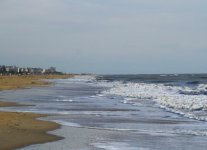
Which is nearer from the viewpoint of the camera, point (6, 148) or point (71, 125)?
point (6, 148)

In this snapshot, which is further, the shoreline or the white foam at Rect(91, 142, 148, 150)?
the shoreline

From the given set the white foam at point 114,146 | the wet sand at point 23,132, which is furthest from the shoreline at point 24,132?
the white foam at point 114,146

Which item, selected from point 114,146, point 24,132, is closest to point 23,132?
point 24,132

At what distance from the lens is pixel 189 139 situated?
15172mm

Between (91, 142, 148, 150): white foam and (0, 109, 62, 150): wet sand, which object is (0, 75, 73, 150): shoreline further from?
(91, 142, 148, 150): white foam

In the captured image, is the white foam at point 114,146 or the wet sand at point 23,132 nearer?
the white foam at point 114,146

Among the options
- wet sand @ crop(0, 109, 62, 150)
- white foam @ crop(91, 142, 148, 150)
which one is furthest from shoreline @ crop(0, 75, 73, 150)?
white foam @ crop(91, 142, 148, 150)

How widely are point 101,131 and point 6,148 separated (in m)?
5.04

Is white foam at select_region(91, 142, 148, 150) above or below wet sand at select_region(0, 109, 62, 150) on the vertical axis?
below

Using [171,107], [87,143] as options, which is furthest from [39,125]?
[171,107]

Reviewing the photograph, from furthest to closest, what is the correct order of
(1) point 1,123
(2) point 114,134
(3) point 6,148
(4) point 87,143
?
(1) point 1,123 < (2) point 114,134 < (4) point 87,143 < (3) point 6,148

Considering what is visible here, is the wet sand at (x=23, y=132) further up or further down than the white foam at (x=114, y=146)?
further up

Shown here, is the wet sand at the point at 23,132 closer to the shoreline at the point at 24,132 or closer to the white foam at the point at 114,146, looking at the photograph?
the shoreline at the point at 24,132

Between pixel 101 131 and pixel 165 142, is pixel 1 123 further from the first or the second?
pixel 165 142
